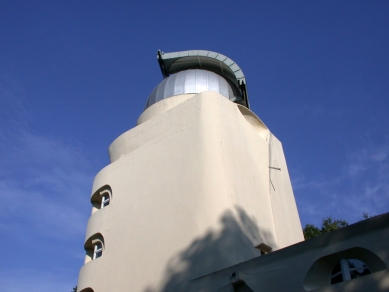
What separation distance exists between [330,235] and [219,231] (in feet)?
12.6

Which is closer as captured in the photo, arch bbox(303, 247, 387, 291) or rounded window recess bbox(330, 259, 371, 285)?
arch bbox(303, 247, 387, 291)

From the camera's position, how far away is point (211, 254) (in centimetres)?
1062

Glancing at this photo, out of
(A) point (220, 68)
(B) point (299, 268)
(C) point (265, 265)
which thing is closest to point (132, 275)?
(C) point (265, 265)

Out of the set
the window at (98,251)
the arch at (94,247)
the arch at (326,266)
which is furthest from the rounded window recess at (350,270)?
the window at (98,251)

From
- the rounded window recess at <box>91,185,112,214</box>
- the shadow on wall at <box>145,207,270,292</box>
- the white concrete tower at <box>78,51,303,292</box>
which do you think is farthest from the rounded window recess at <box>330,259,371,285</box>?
the rounded window recess at <box>91,185,112,214</box>

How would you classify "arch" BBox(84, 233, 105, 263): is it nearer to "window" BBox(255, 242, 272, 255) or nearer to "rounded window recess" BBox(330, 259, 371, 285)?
"window" BBox(255, 242, 272, 255)

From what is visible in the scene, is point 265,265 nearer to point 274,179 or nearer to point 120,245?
point 120,245

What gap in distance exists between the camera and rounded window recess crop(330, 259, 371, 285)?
7590 mm

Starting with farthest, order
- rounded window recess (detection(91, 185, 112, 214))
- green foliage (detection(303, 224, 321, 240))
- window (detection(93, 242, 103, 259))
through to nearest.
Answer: green foliage (detection(303, 224, 321, 240)), rounded window recess (detection(91, 185, 112, 214)), window (detection(93, 242, 103, 259))

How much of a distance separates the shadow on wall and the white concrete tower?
0.09 feet

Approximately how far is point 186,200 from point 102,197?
5.41 metres

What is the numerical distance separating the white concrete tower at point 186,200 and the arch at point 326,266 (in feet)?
8.60

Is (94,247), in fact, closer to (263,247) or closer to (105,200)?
(105,200)

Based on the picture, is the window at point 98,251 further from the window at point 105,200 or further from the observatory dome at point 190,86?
the observatory dome at point 190,86
